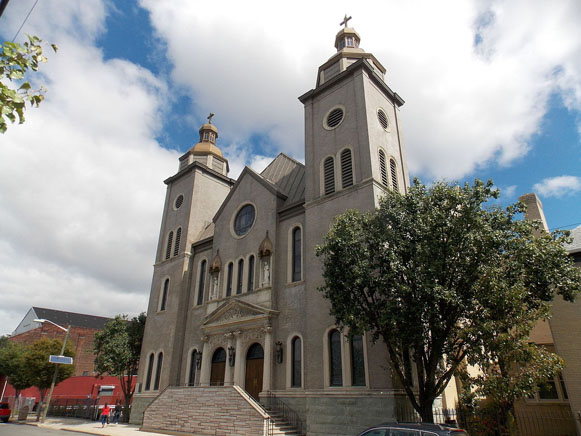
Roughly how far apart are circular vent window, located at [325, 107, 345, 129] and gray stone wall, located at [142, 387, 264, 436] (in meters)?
15.5

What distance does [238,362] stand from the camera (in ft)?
71.9

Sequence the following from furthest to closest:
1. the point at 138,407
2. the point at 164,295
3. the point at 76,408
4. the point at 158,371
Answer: the point at 76,408 < the point at 164,295 < the point at 158,371 < the point at 138,407

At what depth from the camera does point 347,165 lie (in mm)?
21812

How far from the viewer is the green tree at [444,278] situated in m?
12.7

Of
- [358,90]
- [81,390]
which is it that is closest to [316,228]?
[358,90]

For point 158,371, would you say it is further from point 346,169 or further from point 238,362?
point 346,169

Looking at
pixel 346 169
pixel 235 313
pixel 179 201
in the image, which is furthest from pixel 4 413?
pixel 346 169

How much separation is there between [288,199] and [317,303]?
26.3ft

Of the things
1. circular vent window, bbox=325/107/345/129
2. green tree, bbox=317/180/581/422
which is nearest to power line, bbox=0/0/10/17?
green tree, bbox=317/180/581/422

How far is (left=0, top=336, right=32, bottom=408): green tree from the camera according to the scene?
36281 millimetres

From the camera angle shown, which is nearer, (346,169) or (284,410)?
(284,410)

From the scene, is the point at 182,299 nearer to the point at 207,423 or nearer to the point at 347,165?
the point at 207,423

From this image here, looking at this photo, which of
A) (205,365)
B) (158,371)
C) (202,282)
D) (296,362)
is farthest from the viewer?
(202,282)

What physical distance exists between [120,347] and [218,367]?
10278 millimetres
